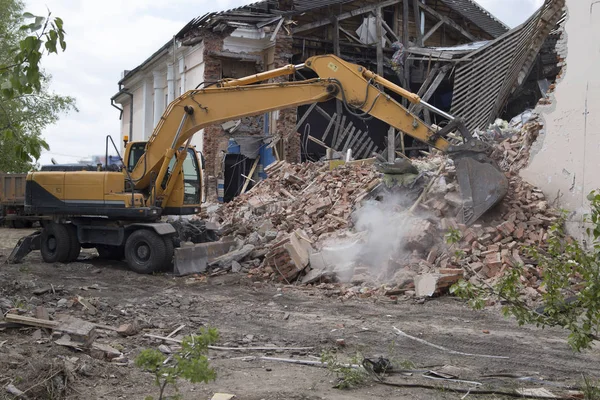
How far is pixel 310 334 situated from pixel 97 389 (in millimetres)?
2943

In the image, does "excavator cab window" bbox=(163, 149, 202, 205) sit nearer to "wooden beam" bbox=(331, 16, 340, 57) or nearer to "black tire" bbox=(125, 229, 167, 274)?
"black tire" bbox=(125, 229, 167, 274)

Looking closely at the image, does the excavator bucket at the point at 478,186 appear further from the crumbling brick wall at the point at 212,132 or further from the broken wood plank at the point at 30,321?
the crumbling brick wall at the point at 212,132

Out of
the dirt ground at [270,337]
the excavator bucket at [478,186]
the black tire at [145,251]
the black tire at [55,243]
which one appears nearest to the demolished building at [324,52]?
the excavator bucket at [478,186]

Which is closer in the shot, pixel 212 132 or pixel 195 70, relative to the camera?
pixel 212 132

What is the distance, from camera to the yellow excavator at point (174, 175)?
10.8 meters

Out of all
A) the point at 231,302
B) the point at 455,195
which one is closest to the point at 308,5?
the point at 455,195

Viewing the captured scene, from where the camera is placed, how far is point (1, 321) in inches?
274

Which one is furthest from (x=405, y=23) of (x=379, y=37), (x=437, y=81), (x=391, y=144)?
(x=391, y=144)

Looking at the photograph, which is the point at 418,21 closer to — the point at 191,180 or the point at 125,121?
the point at 191,180

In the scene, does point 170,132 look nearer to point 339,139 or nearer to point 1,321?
point 1,321

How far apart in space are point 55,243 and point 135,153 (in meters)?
2.56

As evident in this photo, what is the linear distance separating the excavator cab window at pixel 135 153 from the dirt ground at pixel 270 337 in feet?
7.77

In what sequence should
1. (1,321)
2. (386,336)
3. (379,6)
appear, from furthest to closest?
1. (379,6)
2. (386,336)
3. (1,321)

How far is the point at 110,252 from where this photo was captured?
1390 cm
